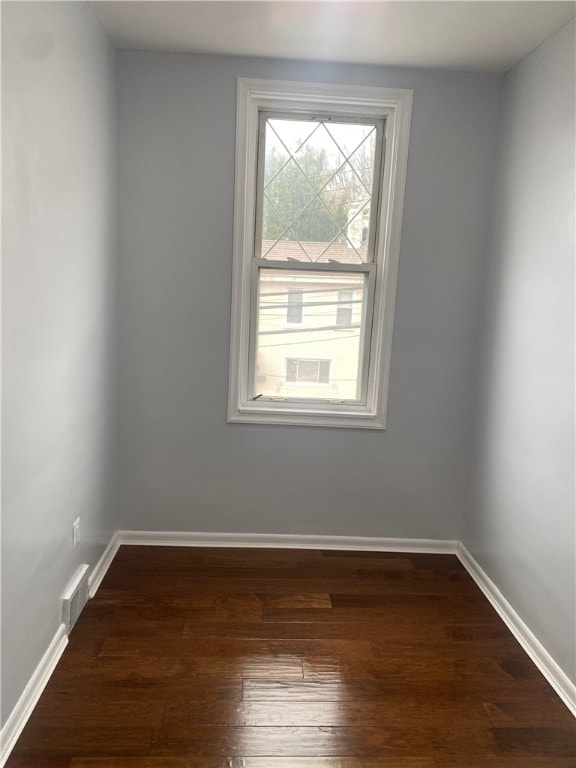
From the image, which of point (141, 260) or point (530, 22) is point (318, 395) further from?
point (530, 22)

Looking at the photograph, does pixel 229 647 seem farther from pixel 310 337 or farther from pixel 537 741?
pixel 310 337

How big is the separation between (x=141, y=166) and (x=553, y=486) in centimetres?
233

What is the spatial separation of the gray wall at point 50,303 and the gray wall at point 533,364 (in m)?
1.87

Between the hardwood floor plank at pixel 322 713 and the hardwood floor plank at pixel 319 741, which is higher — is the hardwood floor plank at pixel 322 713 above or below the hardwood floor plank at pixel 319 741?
above

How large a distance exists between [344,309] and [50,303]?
1.53 metres

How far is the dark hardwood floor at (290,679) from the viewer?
175 cm

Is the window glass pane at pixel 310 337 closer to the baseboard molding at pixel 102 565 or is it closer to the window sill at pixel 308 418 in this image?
the window sill at pixel 308 418

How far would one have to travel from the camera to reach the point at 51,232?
192 centimetres

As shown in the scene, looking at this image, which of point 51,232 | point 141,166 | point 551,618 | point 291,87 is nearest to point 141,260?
point 141,166

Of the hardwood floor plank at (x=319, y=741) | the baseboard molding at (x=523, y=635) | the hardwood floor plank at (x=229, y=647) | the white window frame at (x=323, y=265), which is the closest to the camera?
the hardwood floor plank at (x=319, y=741)

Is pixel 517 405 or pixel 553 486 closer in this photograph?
pixel 553 486

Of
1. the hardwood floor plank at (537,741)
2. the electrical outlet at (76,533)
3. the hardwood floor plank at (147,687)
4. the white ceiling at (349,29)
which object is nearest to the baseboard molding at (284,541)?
the electrical outlet at (76,533)

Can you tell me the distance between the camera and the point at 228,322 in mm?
2871

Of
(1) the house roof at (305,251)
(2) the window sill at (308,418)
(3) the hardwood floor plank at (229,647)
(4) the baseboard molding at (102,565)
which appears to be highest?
(1) the house roof at (305,251)
